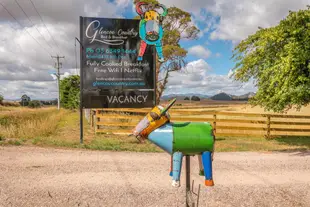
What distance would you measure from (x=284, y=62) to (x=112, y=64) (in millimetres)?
6195

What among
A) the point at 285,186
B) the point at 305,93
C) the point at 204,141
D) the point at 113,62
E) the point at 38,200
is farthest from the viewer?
the point at 113,62

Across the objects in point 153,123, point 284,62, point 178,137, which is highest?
point 284,62

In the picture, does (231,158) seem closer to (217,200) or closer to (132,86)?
(217,200)

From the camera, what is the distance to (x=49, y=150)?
8.75m

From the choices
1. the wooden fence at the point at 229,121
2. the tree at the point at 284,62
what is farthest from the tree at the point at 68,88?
the tree at the point at 284,62

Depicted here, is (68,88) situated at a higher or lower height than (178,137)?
higher

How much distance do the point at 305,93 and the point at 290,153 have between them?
7.02 feet

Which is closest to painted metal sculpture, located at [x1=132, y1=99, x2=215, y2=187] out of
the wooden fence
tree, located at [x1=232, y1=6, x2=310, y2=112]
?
tree, located at [x1=232, y1=6, x2=310, y2=112]

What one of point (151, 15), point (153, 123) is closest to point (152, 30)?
point (151, 15)

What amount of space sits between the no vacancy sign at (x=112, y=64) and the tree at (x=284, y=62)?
13.9 ft

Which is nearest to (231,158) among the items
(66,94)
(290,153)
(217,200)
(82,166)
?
(290,153)

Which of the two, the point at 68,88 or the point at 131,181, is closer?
the point at 131,181

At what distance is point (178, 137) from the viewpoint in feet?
9.34

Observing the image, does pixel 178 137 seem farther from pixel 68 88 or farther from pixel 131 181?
pixel 68 88
